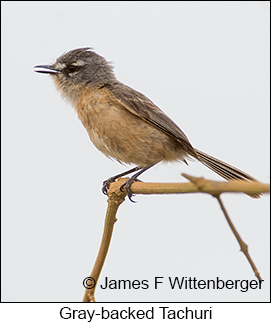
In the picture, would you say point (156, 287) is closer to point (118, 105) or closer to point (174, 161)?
point (174, 161)

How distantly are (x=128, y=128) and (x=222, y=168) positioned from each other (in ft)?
2.96

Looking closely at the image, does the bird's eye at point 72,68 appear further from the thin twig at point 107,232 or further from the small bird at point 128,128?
the thin twig at point 107,232

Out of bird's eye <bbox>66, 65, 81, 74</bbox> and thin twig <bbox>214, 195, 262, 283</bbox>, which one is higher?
bird's eye <bbox>66, 65, 81, 74</bbox>

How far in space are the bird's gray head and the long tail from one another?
3.72 feet

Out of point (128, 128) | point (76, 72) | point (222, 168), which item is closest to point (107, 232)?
point (128, 128)

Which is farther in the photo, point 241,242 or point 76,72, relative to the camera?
point 76,72

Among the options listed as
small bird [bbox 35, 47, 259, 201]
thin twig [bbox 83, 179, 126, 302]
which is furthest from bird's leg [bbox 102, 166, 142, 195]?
thin twig [bbox 83, 179, 126, 302]

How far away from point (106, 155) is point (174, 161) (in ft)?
2.00

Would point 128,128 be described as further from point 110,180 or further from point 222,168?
point 222,168

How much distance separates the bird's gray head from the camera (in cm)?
445

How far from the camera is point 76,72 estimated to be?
4500 millimetres

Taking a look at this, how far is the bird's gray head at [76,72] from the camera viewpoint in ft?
14.6

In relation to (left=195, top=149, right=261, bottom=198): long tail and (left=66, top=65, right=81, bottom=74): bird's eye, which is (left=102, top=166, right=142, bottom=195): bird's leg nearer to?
(left=195, top=149, right=261, bottom=198): long tail

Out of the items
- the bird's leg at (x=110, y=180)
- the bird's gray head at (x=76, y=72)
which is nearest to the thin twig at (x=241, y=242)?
the bird's leg at (x=110, y=180)
